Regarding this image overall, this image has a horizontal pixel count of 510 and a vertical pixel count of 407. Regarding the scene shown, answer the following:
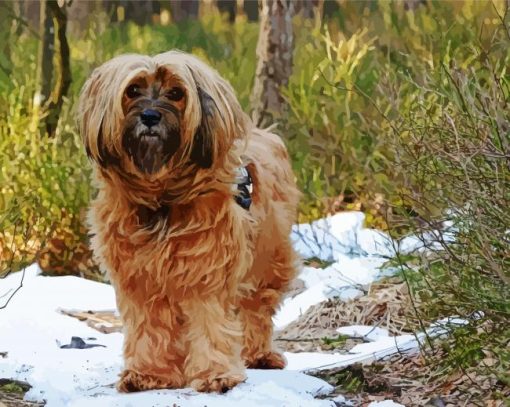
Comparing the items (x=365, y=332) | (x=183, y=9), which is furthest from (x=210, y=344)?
(x=183, y=9)

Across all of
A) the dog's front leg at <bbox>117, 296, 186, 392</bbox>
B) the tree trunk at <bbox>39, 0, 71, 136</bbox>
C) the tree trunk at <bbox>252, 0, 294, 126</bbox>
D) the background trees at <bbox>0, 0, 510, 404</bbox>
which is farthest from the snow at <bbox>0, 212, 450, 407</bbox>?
the tree trunk at <bbox>39, 0, 71, 136</bbox>

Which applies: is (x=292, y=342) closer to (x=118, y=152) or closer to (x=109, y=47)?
(x=118, y=152)

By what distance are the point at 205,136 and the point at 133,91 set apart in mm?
359

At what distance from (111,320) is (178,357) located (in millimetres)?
2015

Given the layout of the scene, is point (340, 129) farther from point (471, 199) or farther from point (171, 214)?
point (471, 199)

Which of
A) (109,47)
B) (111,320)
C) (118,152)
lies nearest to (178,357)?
(118,152)

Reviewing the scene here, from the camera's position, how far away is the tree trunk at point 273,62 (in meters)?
9.95

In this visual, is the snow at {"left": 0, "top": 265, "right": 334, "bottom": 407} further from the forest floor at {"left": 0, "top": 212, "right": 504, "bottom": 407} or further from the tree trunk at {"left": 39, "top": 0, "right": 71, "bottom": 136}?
the tree trunk at {"left": 39, "top": 0, "right": 71, "bottom": 136}

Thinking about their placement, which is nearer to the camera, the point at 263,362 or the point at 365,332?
the point at 263,362

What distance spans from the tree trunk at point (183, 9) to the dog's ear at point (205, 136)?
41.5ft

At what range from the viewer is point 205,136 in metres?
4.97

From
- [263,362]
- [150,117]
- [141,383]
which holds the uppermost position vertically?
[150,117]

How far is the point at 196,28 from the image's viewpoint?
591 inches

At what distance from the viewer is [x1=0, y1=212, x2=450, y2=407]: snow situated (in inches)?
200
